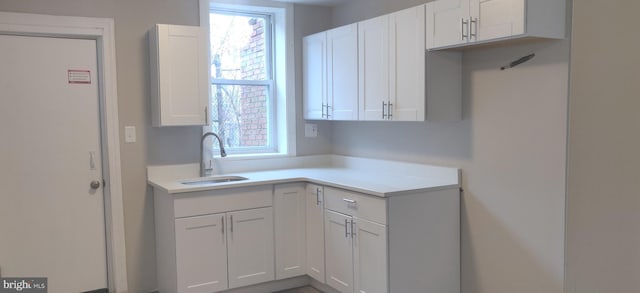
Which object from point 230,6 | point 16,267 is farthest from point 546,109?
point 16,267

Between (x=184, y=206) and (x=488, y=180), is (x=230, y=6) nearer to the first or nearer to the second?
(x=184, y=206)

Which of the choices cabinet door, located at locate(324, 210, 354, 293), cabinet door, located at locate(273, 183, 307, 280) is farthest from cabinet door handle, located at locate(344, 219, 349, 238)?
cabinet door, located at locate(273, 183, 307, 280)

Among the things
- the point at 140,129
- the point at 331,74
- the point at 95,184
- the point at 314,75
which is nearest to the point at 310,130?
the point at 314,75

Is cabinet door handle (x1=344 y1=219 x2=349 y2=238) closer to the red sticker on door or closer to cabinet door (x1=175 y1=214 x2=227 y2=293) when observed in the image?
cabinet door (x1=175 y1=214 x2=227 y2=293)

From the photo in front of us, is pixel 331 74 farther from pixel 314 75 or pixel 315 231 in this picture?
pixel 315 231

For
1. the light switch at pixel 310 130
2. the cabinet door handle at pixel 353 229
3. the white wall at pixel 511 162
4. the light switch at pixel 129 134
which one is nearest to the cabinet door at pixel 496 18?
the white wall at pixel 511 162

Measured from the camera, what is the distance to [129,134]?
3.54 m

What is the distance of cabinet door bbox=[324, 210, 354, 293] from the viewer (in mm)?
3199

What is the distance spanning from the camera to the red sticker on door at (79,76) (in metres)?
3.39

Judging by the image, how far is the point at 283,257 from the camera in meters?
3.61

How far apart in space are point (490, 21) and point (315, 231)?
6.09ft

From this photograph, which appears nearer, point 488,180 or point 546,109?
point 546,109

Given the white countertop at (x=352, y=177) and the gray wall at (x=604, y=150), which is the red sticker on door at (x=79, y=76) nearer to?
the white countertop at (x=352, y=177)

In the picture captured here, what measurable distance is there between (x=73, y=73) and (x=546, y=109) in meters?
3.01
